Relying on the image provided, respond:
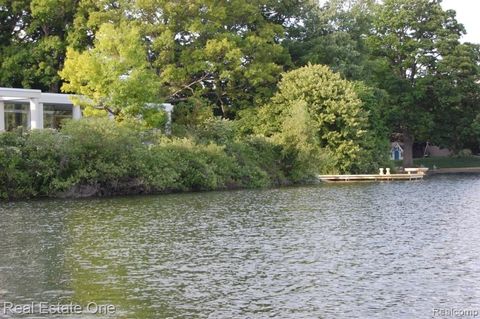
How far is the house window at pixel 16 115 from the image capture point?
153ft

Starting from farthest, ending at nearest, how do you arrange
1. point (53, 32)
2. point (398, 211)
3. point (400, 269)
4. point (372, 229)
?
point (53, 32), point (398, 211), point (372, 229), point (400, 269)

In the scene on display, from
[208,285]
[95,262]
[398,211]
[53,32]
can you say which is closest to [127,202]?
[398,211]

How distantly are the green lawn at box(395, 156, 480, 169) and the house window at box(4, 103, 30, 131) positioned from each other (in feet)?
147

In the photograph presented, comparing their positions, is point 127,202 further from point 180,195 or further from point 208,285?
point 208,285

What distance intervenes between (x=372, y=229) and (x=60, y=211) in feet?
43.3

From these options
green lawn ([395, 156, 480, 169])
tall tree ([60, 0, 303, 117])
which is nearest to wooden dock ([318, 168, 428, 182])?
tall tree ([60, 0, 303, 117])

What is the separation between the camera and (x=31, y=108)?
46.8 meters

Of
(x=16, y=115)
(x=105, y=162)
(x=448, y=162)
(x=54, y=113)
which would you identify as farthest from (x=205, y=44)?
(x=448, y=162)

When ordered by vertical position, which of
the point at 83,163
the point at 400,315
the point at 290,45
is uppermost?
the point at 290,45

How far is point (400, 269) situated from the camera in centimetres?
1478

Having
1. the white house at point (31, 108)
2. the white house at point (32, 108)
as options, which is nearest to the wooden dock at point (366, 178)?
the white house at point (32, 108)

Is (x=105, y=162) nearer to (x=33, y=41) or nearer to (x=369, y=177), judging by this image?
(x=369, y=177)

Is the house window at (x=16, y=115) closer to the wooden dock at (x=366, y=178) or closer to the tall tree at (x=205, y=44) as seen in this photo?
the tall tree at (x=205, y=44)

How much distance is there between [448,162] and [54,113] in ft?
159
